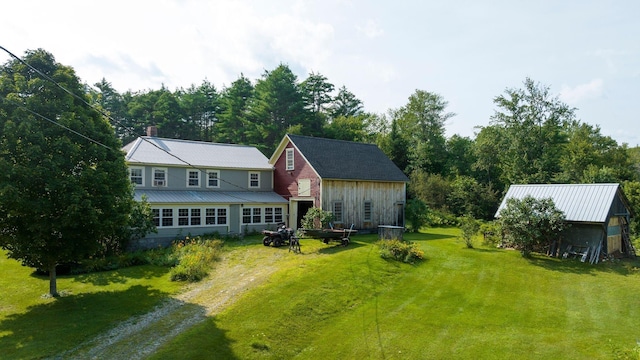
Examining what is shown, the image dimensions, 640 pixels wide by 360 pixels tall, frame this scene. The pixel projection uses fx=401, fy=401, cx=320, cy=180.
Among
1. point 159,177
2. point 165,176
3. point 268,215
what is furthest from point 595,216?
point 159,177

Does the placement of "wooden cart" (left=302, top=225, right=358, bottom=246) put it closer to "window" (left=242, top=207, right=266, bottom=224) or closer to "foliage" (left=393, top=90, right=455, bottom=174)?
"window" (left=242, top=207, right=266, bottom=224)

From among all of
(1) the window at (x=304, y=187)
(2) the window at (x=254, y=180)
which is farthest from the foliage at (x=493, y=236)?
(2) the window at (x=254, y=180)

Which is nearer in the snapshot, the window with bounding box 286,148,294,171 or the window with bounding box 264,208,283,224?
the window with bounding box 264,208,283,224

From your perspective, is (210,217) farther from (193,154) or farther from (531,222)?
(531,222)

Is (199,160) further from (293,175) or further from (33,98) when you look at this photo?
(33,98)

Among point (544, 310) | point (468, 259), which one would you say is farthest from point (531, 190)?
point (544, 310)

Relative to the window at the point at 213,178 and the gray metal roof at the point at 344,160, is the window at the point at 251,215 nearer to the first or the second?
the window at the point at 213,178

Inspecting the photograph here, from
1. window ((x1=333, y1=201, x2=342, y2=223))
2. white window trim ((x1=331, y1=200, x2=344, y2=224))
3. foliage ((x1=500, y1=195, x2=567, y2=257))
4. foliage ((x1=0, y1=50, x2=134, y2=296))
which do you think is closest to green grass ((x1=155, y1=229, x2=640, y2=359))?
foliage ((x1=500, y1=195, x2=567, y2=257))
